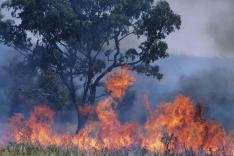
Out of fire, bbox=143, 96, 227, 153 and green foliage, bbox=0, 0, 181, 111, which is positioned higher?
green foliage, bbox=0, 0, 181, 111

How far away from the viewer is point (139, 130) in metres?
36.5

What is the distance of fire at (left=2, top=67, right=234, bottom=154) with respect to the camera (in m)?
31.5

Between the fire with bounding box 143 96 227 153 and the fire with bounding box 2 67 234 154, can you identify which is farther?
the fire with bounding box 2 67 234 154

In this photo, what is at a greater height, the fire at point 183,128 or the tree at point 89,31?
the tree at point 89,31

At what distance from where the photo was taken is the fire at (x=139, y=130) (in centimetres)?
3155

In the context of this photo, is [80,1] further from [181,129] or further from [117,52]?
[181,129]

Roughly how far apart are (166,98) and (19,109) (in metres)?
16.0

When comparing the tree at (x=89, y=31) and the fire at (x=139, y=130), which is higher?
the tree at (x=89, y=31)

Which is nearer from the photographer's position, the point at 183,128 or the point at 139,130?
the point at 183,128

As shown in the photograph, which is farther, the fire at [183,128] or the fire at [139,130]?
the fire at [139,130]

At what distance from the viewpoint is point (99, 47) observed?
39.1 meters

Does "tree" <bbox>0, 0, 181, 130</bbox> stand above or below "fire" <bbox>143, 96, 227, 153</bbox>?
above

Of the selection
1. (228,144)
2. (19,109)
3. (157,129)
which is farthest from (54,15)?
(19,109)

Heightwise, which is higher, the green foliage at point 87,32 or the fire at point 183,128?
the green foliage at point 87,32
